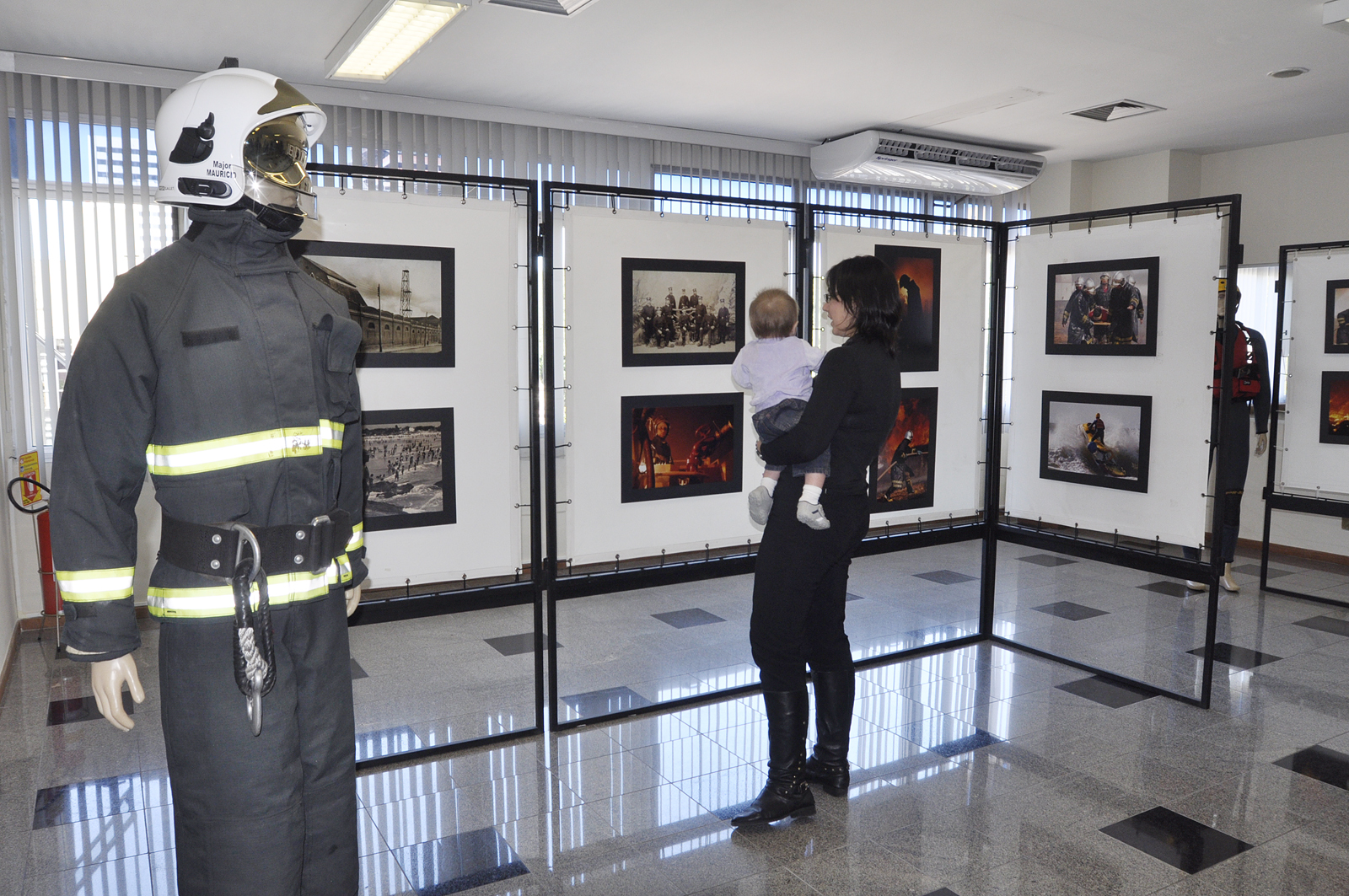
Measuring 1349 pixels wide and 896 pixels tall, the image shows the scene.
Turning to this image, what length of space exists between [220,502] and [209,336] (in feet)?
1.03

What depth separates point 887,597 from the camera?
5734mm

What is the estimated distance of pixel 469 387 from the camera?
329 cm

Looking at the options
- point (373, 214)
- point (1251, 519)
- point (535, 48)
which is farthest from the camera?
point (1251, 519)

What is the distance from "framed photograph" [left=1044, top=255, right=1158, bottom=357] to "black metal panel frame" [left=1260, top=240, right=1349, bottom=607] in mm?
2389

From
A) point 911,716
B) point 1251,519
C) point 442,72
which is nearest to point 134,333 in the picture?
point 911,716

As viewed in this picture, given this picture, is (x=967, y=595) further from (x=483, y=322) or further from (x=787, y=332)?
(x=483, y=322)

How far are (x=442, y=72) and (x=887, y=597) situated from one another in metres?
4.11

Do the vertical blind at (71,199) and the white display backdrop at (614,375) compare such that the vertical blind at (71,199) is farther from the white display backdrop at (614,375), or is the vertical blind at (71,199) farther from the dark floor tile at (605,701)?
the dark floor tile at (605,701)

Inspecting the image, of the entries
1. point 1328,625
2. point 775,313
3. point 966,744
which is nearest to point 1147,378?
point 966,744

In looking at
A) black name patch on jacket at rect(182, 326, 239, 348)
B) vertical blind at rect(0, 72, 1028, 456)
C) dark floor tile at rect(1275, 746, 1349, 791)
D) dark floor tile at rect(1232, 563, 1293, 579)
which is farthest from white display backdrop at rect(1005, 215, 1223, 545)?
black name patch on jacket at rect(182, 326, 239, 348)

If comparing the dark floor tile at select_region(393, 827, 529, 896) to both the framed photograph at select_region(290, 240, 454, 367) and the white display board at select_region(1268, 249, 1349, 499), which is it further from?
the white display board at select_region(1268, 249, 1349, 499)

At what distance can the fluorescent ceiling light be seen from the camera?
13.0 feet

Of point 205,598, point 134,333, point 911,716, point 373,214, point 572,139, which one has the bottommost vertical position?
point 911,716

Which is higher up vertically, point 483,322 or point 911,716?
point 483,322
